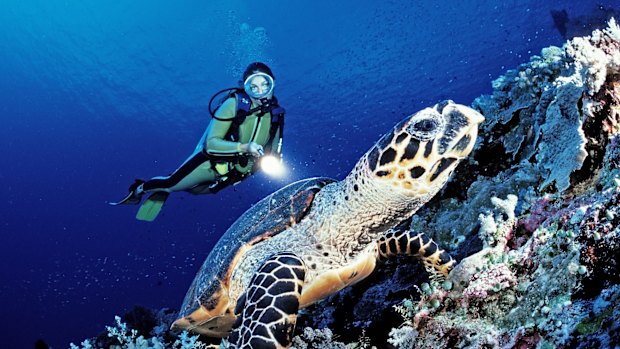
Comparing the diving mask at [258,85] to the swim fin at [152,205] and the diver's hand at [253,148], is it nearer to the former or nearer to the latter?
the diver's hand at [253,148]

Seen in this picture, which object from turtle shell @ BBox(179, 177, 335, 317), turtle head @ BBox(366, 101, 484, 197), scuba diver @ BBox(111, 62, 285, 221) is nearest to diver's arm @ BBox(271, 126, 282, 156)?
scuba diver @ BBox(111, 62, 285, 221)

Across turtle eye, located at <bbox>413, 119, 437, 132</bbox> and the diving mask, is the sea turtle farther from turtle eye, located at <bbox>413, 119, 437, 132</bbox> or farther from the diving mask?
the diving mask

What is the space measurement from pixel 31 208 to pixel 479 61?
6362 cm

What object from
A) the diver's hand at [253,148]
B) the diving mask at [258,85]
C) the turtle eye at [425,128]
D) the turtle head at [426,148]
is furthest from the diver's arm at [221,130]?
the turtle eye at [425,128]

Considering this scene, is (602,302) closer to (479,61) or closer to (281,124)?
(281,124)

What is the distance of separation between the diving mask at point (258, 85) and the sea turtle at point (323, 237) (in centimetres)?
210

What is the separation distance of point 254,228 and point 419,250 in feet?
3.58

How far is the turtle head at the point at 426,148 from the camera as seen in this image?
1.73 m

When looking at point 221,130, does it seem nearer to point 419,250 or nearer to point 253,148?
point 253,148

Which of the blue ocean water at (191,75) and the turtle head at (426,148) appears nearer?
the turtle head at (426,148)

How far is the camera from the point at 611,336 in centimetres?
78

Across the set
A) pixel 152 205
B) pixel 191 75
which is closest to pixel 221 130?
pixel 152 205

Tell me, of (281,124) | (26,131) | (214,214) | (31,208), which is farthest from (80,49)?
(281,124)

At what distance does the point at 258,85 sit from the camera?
4609 millimetres
